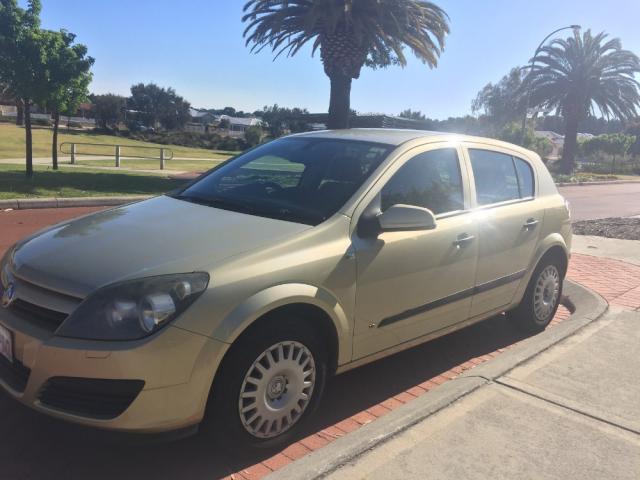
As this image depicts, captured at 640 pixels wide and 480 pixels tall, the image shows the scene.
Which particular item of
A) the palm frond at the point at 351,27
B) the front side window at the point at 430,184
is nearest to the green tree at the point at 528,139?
the palm frond at the point at 351,27

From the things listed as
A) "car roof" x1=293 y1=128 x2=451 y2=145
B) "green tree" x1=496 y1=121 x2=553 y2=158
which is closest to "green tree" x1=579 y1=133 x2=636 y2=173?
"green tree" x1=496 y1=121 x2=553 y2=158

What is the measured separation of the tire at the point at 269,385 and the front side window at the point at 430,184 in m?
1.03

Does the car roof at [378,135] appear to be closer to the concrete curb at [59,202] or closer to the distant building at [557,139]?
the concrete curb at [59,202]

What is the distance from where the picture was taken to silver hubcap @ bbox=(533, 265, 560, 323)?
5.03 meters

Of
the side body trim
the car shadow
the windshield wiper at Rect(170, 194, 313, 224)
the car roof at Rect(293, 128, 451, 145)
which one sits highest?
the car roof at Rect(293, 128, 451, 145)

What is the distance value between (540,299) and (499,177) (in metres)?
1.18

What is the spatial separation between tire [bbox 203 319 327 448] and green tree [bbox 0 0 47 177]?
1375cm

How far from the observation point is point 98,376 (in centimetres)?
252

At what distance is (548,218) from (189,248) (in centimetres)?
334

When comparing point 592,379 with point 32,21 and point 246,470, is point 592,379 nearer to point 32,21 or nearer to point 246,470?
point 246,470

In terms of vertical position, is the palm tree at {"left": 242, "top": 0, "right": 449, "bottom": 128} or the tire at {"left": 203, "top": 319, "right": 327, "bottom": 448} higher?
the palm tree at {"left": 242, "top": 0, "right": 449, "bottom": 128}

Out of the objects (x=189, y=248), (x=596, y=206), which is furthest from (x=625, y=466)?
(x=596, y=206)

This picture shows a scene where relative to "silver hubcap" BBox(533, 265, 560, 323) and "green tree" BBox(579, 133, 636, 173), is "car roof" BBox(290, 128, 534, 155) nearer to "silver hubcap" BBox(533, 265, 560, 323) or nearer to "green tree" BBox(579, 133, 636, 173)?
"silver hubcap" BBox(533, 265, 560, 323)

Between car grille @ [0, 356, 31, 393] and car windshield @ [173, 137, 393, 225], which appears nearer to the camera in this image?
car grille @ [0, 356, 31, 393]
